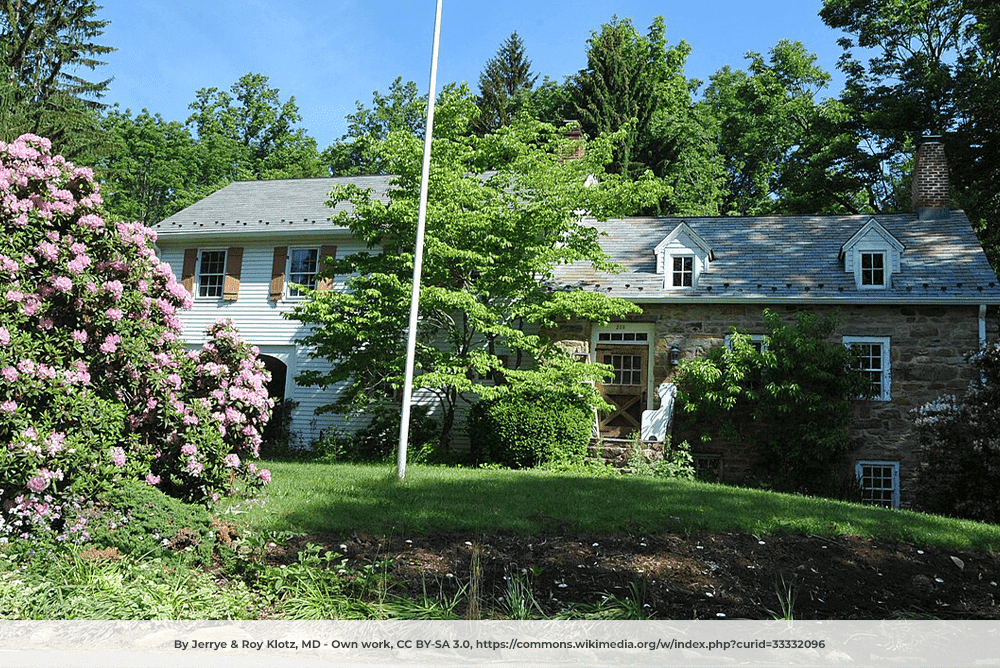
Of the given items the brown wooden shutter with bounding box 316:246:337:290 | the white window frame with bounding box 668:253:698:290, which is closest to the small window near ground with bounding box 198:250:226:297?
the brown wooden shutter with bounding box 316:246:337:290

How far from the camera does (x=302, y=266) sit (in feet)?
59.9

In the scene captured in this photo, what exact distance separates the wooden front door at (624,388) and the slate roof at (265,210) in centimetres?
600

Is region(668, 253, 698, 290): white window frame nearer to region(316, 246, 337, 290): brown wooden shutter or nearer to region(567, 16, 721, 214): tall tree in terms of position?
region(316, 246, 337, 290): brown wooden shutter

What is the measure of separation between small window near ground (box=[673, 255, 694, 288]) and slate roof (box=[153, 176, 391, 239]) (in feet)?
20.6

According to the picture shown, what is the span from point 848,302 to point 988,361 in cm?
295

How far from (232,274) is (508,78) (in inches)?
626

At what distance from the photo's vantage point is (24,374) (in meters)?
5.67

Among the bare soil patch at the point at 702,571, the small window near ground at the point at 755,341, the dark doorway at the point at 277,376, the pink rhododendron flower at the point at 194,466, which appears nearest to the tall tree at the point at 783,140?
the small window near ground at the point at 755,341

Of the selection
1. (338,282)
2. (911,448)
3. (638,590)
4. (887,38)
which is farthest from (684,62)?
(638,590)

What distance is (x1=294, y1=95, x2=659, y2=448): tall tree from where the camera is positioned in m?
13.2

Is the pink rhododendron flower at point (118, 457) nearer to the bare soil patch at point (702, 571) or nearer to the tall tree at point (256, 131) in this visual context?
the bare soil patch at point (702, 571)

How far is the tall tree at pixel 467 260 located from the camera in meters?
13.2

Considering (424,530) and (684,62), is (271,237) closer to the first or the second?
(424,530)

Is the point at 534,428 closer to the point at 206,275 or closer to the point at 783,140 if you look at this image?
the point at 206,275
